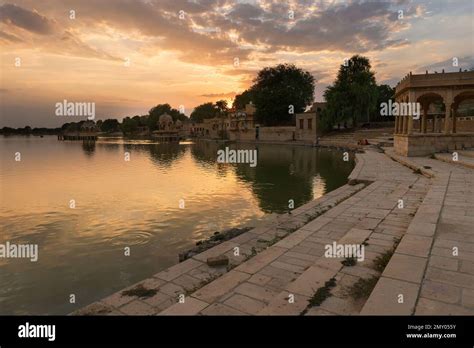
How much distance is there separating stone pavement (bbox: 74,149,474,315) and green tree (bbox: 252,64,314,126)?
51.4m

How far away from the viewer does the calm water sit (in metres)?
6.23

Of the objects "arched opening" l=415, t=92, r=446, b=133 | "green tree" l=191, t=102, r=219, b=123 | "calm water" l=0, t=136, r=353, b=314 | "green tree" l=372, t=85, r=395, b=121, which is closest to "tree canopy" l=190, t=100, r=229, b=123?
"green tree" l=191, t=102, r=219, b=123

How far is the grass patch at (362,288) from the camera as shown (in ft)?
13.1

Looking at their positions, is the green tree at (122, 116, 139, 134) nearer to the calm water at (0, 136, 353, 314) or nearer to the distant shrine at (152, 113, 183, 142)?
the distant shrine at (152, 113, 183, 142)

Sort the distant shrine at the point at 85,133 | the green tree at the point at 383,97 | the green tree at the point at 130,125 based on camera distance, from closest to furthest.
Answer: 1. the green tree at the point at 383,97
2. the distant shrine at the point at 85,133
3. the green tree at the point at 130,125

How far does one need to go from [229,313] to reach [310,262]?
2.09 meters

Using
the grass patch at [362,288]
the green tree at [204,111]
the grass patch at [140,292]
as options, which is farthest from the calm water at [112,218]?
the green tree at [204,111]

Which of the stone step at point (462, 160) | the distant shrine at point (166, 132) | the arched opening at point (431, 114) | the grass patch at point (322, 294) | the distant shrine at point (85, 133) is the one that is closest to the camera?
the grass patch at point (322, 294)

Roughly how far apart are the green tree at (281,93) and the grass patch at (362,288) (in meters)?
54.9
